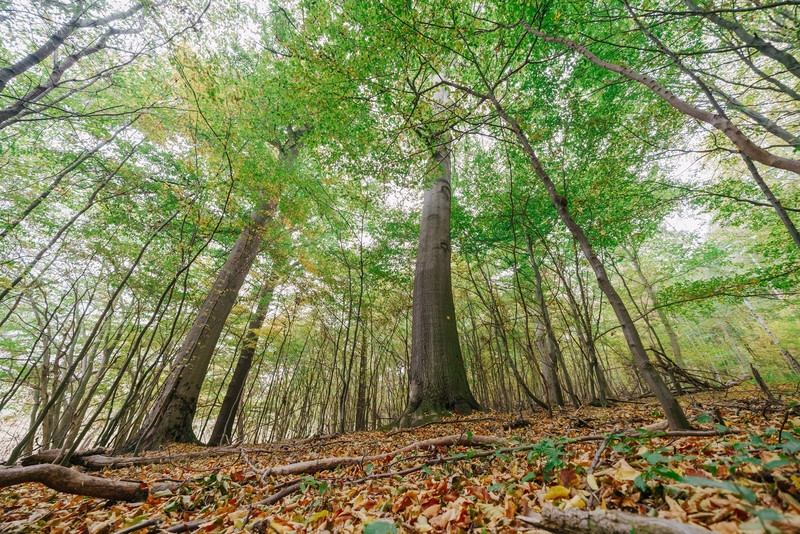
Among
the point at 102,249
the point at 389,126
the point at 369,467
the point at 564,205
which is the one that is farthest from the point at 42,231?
the point at 564,205

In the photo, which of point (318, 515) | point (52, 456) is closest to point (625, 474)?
point (318, 515)

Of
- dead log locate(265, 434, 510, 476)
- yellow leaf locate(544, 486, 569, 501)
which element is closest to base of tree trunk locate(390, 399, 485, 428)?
dead log locate(265, 434, 510, 476)

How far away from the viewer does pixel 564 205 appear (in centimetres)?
219

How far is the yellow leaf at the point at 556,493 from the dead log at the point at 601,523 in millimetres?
111

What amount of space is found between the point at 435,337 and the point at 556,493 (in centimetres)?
310

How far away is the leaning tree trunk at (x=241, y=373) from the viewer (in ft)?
21.4

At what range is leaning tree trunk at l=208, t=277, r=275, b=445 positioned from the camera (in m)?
6.51

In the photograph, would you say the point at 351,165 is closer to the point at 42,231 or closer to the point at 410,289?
the point at 410,289

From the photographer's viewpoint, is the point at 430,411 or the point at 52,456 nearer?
the point at 52,456

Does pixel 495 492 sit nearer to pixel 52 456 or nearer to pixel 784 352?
pixel 52 456

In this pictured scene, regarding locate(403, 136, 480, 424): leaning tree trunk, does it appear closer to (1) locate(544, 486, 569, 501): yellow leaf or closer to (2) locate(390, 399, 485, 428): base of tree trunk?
(2) locate(390, 399, 485, 428): base of tree trunk

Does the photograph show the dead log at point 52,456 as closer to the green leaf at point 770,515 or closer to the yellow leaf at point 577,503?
the yellow leaf at point 577,503

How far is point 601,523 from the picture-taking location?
0.86m

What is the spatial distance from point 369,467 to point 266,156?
283 inches
